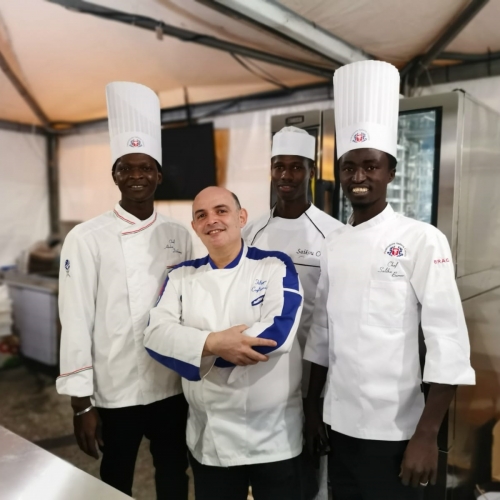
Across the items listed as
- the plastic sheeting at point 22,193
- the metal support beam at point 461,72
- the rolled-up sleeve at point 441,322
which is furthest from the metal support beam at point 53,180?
the rolled-up sleeve at point 441,322

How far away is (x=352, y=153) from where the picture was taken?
1.24 metres

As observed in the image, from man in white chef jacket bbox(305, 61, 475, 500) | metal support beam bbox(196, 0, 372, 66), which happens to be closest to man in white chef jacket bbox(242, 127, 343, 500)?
man in white chef jacket bbox(305, 61, 475, 500)

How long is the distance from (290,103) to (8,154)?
109 inches

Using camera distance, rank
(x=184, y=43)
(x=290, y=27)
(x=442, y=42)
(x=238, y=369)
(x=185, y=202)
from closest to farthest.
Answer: (x=238, y=369) < (x=290, y=27) < (x=442, y=42) < (x=184, y=43) < (x=185, y=202)

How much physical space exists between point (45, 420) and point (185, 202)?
74.5 inches

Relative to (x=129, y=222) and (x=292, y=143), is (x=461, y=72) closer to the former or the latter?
(x=292, y=143)

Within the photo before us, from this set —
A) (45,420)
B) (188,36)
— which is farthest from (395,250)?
(45,420)

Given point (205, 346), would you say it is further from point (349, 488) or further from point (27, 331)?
point (27, 331)

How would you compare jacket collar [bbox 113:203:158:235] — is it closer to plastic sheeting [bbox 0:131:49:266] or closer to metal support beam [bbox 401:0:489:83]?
metal support beam [bbox 401:0:489:83]

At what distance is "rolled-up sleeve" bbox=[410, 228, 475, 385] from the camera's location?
1.09 metres

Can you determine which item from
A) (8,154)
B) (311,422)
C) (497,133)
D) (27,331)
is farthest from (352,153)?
(8,154)

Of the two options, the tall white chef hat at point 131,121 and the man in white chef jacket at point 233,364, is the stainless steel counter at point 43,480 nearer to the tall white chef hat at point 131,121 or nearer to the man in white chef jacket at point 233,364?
the man in white chef jacket at point 233,364

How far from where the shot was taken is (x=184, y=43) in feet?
7.53

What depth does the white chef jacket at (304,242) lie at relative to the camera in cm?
153
